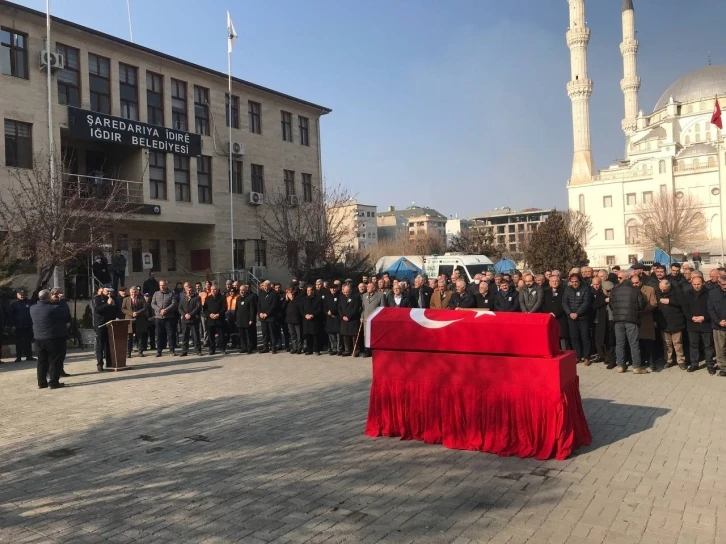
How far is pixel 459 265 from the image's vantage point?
92.6ft

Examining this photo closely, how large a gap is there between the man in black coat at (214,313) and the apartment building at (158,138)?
7.73 metres

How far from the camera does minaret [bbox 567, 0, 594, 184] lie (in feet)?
241

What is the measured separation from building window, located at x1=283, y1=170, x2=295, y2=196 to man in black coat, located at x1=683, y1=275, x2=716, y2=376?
1045 inches

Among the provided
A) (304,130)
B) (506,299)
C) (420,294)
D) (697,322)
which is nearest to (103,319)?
(420,294)

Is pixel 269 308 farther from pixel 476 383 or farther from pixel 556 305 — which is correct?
pixel 476 383

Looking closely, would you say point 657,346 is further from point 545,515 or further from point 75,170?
point 75,170

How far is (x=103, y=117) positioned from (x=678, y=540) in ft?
86.1

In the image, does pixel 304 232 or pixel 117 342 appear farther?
pixel 304 232

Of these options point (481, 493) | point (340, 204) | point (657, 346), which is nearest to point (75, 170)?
point (340, 204)

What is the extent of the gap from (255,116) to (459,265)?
14.6 meters

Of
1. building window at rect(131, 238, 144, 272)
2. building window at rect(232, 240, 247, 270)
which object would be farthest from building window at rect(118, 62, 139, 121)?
building window at rect(232, 240, 247, 270)

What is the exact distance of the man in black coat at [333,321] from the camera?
Result: 47.5ft

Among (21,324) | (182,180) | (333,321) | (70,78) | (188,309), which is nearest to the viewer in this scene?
(333,321)

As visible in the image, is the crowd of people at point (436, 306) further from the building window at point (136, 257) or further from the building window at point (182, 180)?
the building window at point (182, 180)
